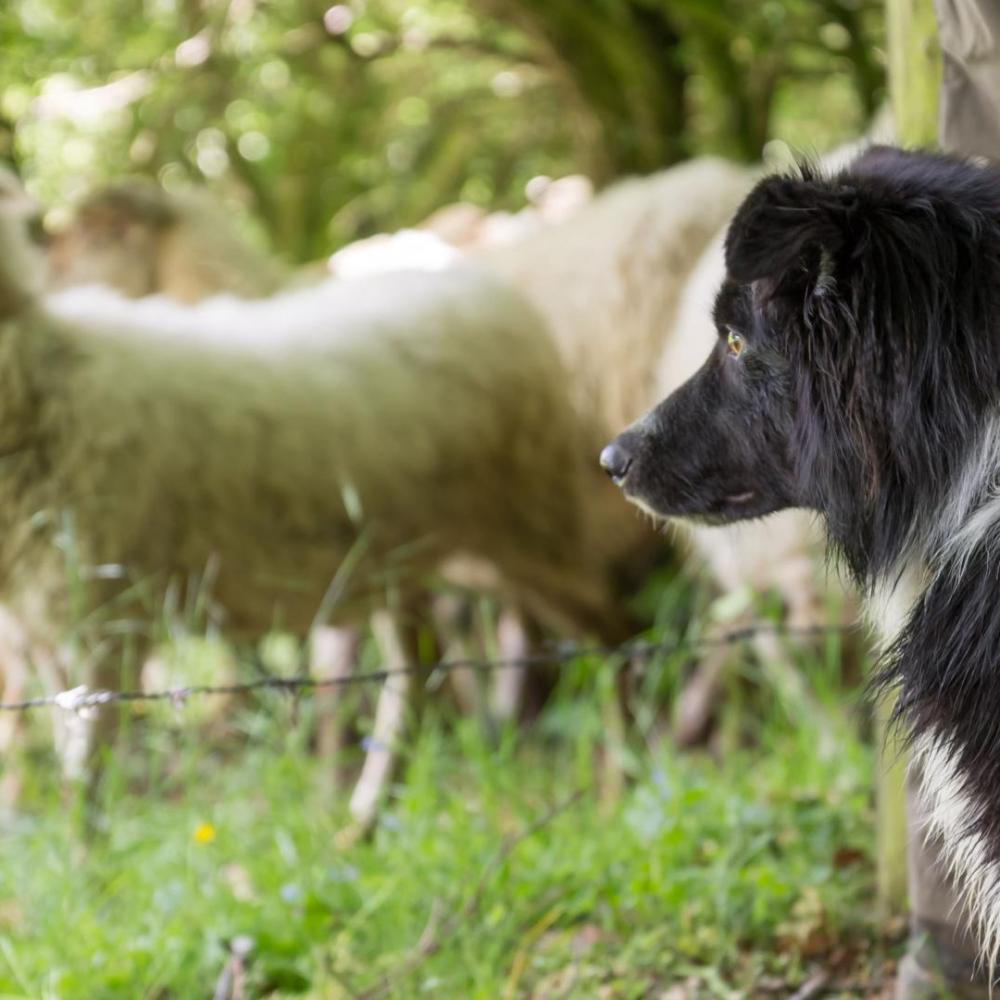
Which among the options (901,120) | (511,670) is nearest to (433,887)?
(901,120)

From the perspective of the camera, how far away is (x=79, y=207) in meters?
4.99

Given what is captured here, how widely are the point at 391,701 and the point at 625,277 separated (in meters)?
1.74

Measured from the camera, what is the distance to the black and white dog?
5.43 feet

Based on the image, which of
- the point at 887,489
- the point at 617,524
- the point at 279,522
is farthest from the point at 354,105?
the point at 887,489

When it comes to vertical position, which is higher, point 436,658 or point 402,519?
point 402,519

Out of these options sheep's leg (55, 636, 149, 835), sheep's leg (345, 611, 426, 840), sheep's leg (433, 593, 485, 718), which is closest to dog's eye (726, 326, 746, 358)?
→ sheep's leg (55, 636, 149, 835)

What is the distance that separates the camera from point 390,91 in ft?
21.0

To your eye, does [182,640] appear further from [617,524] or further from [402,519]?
[617,524]

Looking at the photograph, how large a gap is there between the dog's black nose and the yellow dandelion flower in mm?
1141

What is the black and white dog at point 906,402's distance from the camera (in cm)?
165

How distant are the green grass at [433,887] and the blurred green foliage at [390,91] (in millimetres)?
2299

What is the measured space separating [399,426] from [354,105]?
8.82ft

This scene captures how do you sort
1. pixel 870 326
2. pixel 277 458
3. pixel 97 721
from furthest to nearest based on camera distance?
pixel 277 458, pixel 97 721, pixel 870 326

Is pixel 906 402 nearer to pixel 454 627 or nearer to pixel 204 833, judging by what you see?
pixel 204 833
